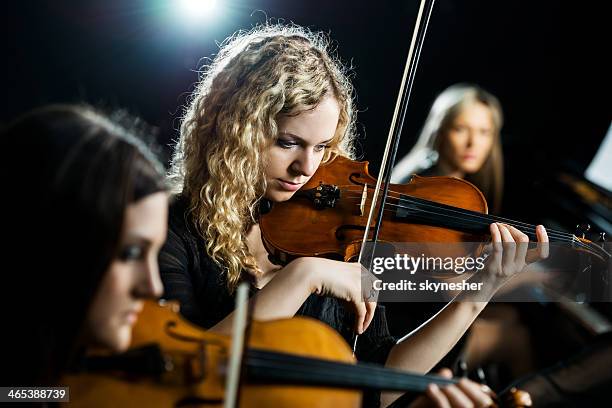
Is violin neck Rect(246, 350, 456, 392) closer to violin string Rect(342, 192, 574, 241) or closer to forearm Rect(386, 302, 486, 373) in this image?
forearm Rect(386, 302, 486, 373)

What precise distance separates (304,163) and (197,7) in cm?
139

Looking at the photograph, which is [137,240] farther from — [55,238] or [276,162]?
[276,162]

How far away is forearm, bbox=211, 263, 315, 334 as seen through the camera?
134 cm

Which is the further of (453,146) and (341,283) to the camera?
(453,146)

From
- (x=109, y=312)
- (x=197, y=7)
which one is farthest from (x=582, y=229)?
(x=197, y=7)

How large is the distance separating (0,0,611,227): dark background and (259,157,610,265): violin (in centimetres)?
78

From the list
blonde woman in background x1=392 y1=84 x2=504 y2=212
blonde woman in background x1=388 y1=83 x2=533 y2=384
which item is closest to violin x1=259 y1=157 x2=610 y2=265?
blonde woman in background x1=388 y1=83 x2=533 y2=384

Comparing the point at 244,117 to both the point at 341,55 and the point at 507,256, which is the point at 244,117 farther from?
→ the point at 341,55

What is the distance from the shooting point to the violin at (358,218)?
65.7 inches

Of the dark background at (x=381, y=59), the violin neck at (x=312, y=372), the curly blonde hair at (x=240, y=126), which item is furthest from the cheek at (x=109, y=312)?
the dark background at (x=381, y=59)

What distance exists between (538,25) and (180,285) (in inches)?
123

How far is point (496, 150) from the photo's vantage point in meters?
3.23

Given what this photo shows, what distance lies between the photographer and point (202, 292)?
1.58 metres

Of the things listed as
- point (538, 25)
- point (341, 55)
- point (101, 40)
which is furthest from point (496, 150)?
point (101, 40)
